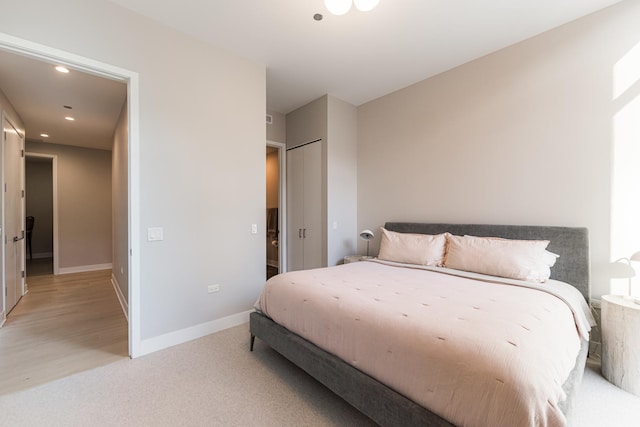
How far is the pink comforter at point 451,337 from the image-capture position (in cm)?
102

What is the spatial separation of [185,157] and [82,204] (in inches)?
196

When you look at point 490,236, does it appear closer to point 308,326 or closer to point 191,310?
point 308,326

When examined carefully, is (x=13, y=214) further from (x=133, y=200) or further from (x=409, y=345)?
(x=409, y=345)

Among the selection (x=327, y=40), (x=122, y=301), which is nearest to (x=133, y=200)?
(x=122, y=301)

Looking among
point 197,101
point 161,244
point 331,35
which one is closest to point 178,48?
point 197,101

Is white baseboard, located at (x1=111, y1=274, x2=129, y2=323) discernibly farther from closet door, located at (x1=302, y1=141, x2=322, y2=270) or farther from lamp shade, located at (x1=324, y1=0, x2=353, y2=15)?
lamp shade, located at (x1=324, y1=0, x2=353, y2=15)

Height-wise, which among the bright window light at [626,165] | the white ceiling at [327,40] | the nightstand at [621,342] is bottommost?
the nightstand at [621,342]

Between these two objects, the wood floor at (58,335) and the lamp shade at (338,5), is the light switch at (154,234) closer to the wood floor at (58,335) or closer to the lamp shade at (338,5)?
the wood floor at (58,335)

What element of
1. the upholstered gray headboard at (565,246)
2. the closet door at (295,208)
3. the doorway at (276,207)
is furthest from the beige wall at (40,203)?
the upholstered gray headboard at (565,246)

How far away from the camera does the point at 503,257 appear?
2398 mm

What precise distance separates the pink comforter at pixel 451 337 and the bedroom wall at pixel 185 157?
97 cm

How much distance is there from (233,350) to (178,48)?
9.67ft

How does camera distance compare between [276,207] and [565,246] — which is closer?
[565,246]

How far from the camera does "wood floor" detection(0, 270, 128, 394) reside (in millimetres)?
2148
